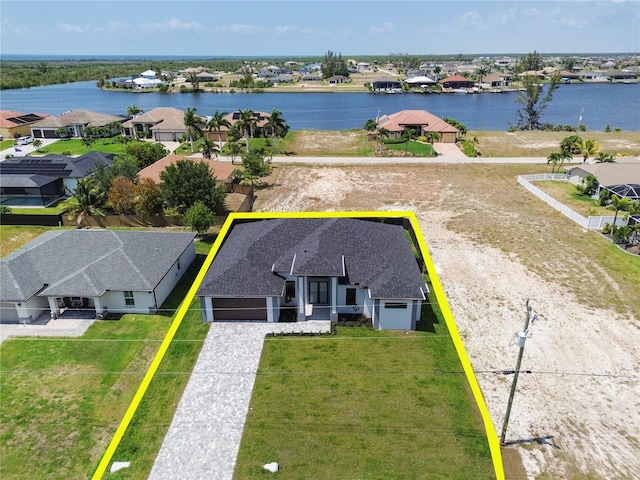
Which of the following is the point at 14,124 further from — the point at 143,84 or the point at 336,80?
the point at 336,80

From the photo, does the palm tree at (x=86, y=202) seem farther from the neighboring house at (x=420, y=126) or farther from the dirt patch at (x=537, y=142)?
the dirt patch at (x=537, y=142)

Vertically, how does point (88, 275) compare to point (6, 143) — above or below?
below

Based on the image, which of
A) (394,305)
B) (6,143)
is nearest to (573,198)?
(394,305)

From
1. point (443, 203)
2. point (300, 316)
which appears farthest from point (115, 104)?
point (300, 316)

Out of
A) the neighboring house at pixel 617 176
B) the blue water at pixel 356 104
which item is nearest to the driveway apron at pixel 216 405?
the neighboring house at pixel 617 176

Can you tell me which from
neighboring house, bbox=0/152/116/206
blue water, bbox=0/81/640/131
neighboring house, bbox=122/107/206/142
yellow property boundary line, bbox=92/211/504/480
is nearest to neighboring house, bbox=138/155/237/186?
neighboring house, bbox=0/152/116/206

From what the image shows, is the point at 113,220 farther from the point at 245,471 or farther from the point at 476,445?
the point at 476,445

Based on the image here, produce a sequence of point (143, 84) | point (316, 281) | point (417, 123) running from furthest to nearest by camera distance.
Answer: point (143, 84), point (417, 123), point (316, 281)
